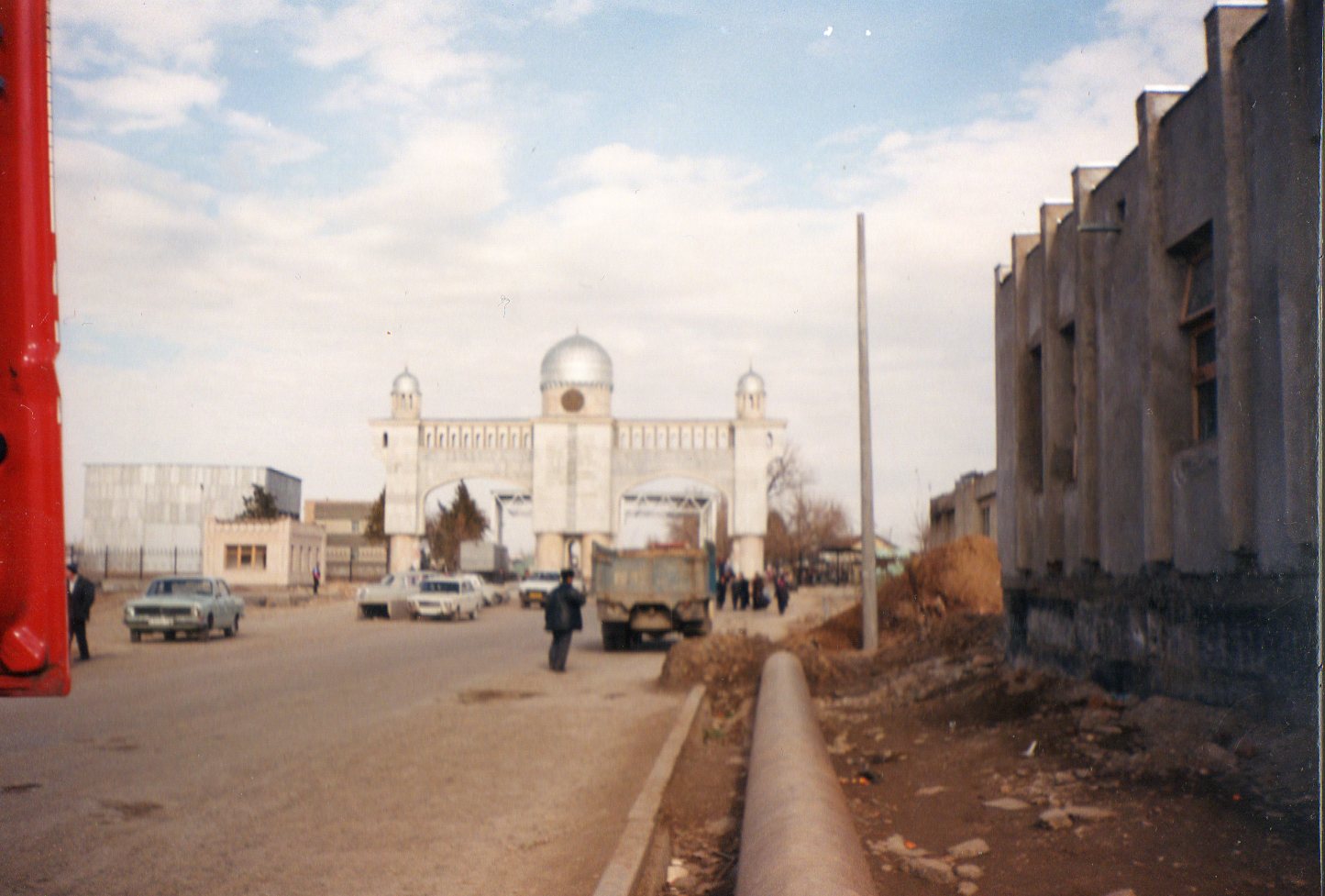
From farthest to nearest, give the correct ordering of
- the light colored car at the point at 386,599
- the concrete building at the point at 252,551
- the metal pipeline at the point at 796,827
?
the concrete building at the point at 252,551, the light colored car at the point at 386,599, the metal pipeline at the point at 796,827

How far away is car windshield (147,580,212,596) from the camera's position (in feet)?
88.5

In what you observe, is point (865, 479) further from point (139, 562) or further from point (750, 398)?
point (750, 398)

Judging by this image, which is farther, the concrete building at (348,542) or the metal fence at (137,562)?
the concrete building at (348,542)

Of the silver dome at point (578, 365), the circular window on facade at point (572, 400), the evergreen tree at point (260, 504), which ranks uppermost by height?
the silver dome at point (578, 365)

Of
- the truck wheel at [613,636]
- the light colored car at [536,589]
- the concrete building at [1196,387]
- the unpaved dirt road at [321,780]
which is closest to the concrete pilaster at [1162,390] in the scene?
the concrete building at [1196,387]

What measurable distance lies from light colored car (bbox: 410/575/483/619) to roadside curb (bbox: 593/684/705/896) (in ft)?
96.1

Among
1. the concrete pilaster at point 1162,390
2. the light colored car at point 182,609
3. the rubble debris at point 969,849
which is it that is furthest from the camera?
the light colored car at point 182,609

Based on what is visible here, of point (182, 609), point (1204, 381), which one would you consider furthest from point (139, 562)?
point (1204, 381)

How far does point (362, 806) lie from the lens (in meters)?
8.35

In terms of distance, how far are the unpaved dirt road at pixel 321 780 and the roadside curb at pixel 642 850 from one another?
232mm

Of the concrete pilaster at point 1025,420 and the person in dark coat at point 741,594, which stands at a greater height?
the concrete pilaster at point 1025,420

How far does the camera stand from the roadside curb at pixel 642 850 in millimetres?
6086

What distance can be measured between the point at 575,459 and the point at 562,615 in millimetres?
53608

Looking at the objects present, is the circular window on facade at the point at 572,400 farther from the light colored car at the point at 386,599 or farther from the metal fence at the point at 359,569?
the light colored car at the point at 386,599
